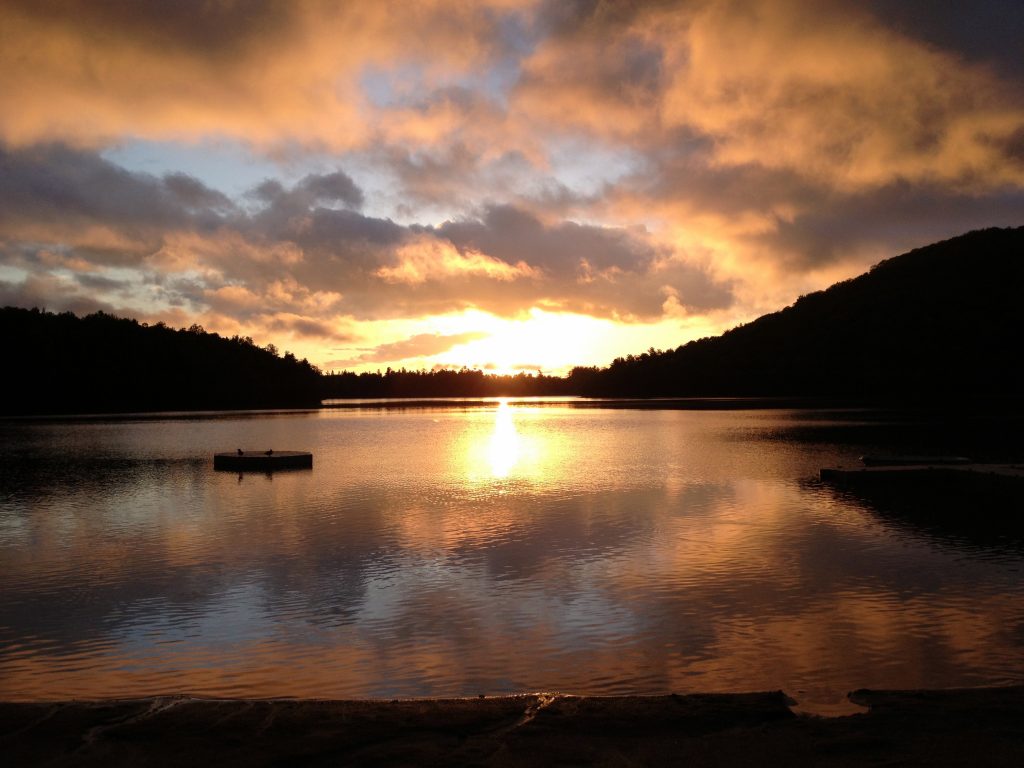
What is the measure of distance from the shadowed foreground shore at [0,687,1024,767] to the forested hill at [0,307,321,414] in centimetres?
16726

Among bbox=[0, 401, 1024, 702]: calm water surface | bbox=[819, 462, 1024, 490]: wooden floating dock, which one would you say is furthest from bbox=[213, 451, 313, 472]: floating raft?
bbox=[819, 462, 1024, 490]: wooden floating dock

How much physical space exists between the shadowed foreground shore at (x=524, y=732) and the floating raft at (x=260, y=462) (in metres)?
31.4

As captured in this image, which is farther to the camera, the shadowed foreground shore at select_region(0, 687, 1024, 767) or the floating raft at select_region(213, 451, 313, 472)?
the floating raft at select_region(213, 451, 313, 472)

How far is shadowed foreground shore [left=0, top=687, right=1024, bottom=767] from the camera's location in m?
6.44

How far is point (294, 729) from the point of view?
277 inches

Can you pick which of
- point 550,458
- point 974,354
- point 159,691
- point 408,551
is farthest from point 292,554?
point 974,354

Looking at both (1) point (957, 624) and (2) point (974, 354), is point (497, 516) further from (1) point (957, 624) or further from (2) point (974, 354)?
(2) point (974, 354)

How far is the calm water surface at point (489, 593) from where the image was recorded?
9750mm

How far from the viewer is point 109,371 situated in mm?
167375

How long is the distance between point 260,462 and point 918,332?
495 ft

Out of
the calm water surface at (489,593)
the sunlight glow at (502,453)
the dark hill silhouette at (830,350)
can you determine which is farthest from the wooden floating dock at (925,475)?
the dark hill silhouette at (830,350)

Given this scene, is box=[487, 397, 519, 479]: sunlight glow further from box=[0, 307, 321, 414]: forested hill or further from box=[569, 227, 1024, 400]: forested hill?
box=[0, 307, 321, 414]: forested hill

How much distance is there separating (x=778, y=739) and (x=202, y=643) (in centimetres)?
777

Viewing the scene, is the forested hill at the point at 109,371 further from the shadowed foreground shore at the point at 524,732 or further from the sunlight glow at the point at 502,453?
the shadowed foreground shore at the point at 524,732
